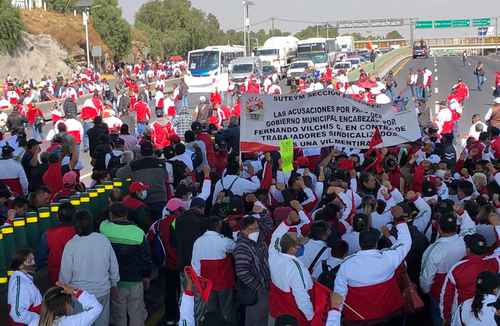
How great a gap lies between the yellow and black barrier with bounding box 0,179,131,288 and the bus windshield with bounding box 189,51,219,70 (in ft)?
108

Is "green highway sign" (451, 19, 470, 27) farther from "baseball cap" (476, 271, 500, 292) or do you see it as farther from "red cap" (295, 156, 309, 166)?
"baseball cap" (476, 271, 500, 292)

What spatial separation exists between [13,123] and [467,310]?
13535mm

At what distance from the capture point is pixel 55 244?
6457 millimetres

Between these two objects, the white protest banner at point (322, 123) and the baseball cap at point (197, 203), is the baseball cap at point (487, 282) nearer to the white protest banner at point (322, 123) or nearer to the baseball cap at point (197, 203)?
the baseball cap at point (197, 203)

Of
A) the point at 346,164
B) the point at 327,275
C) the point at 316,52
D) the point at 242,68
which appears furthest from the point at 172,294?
the point at 316,52

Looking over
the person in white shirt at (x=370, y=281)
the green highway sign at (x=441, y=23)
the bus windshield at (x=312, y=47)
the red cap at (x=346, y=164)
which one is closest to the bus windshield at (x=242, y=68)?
the bus windshield at (x=312, y=47)

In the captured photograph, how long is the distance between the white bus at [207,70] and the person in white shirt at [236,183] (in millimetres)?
29571

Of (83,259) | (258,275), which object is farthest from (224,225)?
(83,259)

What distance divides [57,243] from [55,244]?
0.07ft

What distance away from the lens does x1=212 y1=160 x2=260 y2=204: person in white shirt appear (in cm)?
895

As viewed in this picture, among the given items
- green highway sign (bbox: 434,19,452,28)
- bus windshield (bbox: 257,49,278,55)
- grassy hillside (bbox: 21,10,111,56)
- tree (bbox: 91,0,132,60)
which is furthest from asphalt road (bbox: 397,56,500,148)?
green highway sign (bbox: 434,19,452,28)

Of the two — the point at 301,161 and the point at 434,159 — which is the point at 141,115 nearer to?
the point at 301,161

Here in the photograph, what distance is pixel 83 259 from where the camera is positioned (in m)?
6.11

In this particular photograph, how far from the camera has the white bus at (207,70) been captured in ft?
129
